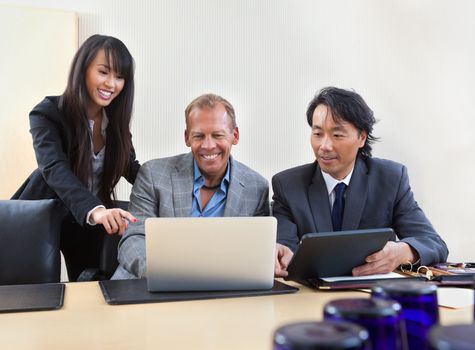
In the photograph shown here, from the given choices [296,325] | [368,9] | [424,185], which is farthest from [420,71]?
[296,325]

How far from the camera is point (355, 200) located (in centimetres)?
225

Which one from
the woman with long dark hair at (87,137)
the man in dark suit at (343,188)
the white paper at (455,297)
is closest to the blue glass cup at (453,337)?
the white paper at (455,297)

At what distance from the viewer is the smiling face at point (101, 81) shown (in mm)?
2438

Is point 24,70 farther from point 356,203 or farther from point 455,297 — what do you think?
point 455,297

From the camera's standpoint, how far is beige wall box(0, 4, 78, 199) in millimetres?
3211

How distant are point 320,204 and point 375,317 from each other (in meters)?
1.74

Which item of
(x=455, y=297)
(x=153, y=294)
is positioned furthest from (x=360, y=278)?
(x=153, y=294)

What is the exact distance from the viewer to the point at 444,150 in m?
4.02

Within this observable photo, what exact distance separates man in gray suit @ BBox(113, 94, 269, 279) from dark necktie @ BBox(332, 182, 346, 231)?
28 cm

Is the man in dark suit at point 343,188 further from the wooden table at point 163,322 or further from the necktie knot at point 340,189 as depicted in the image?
the wooden table at point 163,322

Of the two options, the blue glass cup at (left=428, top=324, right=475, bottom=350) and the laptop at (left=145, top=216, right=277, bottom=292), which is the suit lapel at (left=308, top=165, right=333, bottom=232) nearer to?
the laptop at (left=145, top=216, right=277, bottom=292)

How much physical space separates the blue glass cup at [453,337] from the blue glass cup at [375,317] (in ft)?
0.25

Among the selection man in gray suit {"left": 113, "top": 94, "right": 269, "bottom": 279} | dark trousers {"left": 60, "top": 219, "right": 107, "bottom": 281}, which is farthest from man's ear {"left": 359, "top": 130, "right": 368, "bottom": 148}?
dark trousers {"left": 60, "top": 219, "right": 107, "bottom": 281}

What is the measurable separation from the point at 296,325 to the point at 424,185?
3.82 m
